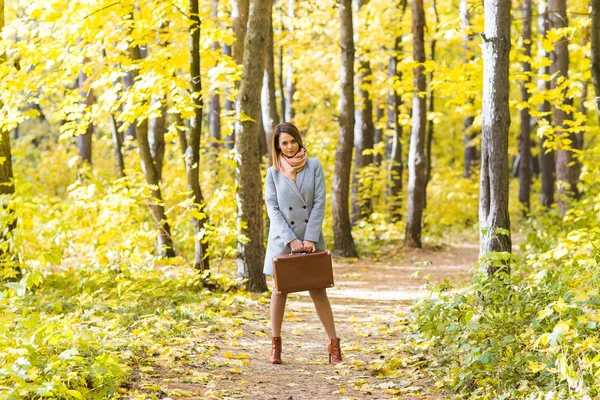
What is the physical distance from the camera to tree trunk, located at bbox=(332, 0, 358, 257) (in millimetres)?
14266

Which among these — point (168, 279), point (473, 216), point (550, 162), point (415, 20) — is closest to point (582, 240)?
point (168, 279)

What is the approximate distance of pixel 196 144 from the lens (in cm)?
945

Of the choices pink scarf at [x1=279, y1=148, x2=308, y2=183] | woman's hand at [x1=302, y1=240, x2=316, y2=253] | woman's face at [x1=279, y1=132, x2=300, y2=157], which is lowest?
woman's hand at [x1=302, y1=240, x2=316, y2=253]

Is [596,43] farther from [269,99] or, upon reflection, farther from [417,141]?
[417,141]

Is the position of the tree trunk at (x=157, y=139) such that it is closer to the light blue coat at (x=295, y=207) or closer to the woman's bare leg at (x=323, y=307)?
the light blue coat at (x=295, y=207)

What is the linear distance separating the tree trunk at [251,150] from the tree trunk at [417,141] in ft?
23.0

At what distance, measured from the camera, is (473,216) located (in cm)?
2217

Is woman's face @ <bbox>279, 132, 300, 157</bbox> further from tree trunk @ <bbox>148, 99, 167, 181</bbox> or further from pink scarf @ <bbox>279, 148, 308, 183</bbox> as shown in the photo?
tree trunk @ <bbox>148, 99, 167, 181</bbox>

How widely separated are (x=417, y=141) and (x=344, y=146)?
242 cm

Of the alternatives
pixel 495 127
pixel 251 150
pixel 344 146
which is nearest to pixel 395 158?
pixel 344 146

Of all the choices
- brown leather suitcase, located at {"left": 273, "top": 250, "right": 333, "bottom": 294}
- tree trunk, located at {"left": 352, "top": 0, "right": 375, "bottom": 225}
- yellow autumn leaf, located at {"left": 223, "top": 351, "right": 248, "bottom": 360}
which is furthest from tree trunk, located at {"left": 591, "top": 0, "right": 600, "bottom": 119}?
tree trunk, located at {"left": 352, "top": 0, "right": 375, "bottom": 225}

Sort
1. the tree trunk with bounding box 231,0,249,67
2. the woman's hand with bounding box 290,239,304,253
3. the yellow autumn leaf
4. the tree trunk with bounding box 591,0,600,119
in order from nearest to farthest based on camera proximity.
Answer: the woman's hand with bounding box 290,239,304,253
the yellow autumn leaf
the tree trunk with bounding box 591,0,600,119
the tree trunk with bounding box 231,0,249,67

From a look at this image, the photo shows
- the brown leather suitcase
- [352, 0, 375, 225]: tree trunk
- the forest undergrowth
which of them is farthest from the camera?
[352, 0, 375, 225]: tree trunk

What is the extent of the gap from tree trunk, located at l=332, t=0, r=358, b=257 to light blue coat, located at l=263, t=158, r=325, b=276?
341 inches
